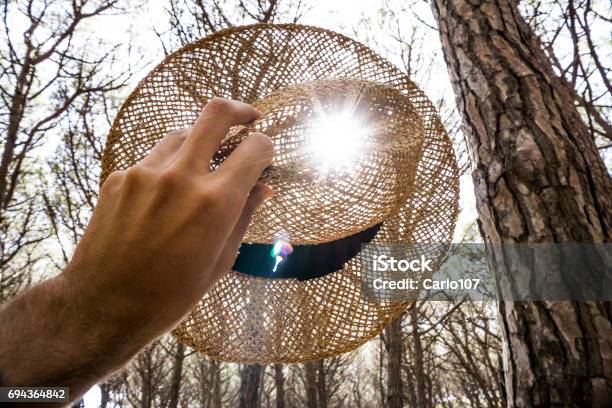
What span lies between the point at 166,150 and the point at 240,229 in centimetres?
17

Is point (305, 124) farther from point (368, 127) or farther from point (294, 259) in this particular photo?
point (294, 259)

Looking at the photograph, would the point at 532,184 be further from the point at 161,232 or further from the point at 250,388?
the point at 250,388

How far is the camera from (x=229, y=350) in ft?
3.19

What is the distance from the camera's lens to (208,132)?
1.66 feet

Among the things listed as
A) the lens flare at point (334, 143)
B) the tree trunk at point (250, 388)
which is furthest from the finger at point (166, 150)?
the tree trunk at point (250, 388)

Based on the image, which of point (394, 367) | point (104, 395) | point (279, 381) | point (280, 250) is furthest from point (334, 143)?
point (104, 395)

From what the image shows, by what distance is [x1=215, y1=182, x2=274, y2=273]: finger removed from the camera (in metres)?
0.60

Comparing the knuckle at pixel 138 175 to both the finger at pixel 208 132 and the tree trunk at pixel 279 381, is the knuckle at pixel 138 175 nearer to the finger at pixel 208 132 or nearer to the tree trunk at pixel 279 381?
the finger at pixel 208 132

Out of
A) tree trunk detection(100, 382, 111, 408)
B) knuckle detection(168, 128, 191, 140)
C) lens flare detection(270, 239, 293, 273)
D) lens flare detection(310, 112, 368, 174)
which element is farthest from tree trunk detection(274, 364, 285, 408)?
knuckle detection(168, 128, 191, 140)

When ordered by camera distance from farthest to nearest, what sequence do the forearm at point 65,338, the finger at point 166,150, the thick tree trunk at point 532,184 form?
the thick tree trunk at point 532,184
the finger at point 166,150
the forearm at point 65,338

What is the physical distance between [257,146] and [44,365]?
35 cm

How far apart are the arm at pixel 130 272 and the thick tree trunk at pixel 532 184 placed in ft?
2.40

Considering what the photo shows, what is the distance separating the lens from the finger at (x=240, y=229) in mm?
605

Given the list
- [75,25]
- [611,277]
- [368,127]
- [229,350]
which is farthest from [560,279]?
[75,25]
